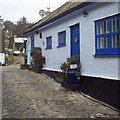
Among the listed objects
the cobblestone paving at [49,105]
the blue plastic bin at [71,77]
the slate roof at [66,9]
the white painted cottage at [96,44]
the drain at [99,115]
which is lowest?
the drain at [99,115]

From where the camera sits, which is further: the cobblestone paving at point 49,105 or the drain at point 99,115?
the cobblestone paving at point 49,105

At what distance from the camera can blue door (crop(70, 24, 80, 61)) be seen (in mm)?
7598

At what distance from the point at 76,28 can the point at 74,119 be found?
433 centimetres

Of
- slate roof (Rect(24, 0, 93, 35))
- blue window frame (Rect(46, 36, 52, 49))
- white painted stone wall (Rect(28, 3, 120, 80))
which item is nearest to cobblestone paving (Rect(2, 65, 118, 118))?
white painted stone wall (Rect(28, 3, 120, 80))

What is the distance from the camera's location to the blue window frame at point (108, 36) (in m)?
5.43

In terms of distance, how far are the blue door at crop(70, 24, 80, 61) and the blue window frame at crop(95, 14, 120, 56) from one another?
1.37m

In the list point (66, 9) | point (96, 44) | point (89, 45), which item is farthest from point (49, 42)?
point (96, 44)

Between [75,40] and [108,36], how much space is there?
2.15 m

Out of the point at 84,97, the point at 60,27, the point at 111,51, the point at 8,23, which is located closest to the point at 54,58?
the point at 60,27

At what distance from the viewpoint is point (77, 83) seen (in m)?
7.41

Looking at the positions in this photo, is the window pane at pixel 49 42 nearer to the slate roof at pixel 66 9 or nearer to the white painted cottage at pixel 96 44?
the slate roof at pixel 66 9

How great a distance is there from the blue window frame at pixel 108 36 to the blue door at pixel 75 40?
137cm

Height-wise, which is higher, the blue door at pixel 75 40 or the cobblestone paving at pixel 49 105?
the blue door at pixel 75 40

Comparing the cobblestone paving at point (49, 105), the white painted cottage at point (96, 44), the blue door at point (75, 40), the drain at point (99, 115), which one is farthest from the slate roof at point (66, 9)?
the drain at point (99, 115)
